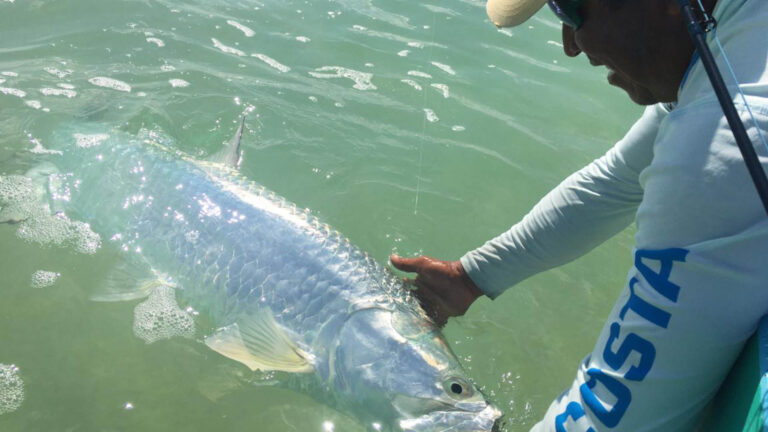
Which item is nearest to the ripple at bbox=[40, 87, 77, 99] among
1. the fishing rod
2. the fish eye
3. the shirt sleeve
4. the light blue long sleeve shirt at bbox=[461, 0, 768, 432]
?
the shirt sleeve

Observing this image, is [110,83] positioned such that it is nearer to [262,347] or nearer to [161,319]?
[161,319]

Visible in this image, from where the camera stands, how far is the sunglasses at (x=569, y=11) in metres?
1.76

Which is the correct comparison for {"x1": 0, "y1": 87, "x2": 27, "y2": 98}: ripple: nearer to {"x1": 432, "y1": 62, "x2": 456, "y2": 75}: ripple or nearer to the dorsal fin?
the dorsal fin

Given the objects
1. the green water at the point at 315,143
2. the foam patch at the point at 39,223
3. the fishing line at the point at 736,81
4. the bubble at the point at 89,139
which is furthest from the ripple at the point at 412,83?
the fishing line at the point at 736,81

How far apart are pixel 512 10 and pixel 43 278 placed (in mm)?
2783

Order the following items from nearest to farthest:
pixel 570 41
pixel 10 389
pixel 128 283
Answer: pixel 570 41
pixel 10 389
pixel 128 283

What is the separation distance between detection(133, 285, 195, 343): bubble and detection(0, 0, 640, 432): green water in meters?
0.05

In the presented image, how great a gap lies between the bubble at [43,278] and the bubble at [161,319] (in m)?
0.51

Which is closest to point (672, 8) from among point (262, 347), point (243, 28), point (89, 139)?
point (262, 347)

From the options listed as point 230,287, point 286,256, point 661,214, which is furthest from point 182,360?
point 661,214

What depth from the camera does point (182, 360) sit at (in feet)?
9.75

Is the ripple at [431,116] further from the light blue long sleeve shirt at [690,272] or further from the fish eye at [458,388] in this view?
the light blue long sleeve shirt at [690,272]

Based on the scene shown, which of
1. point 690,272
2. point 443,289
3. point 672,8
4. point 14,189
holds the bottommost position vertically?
Result: point 14,189

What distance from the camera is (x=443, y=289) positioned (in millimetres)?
2959
